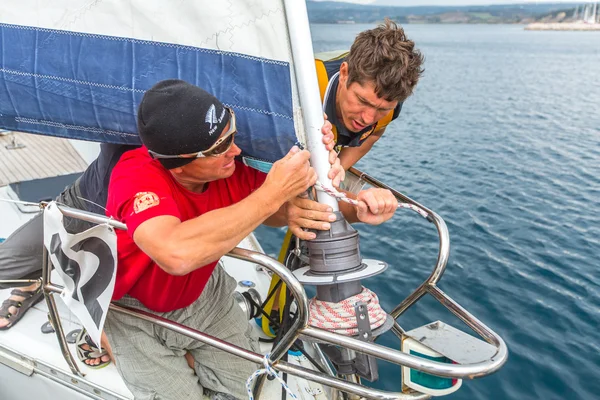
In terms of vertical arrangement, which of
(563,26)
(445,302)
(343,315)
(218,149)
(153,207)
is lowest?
(563,26)

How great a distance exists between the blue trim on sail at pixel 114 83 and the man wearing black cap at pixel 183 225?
0.24 metres

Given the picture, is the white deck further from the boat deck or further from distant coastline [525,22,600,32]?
distant coastline [525,22,600,32]

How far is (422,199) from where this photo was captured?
35.8ft

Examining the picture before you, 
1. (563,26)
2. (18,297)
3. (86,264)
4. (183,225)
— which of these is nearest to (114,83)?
(86,264)

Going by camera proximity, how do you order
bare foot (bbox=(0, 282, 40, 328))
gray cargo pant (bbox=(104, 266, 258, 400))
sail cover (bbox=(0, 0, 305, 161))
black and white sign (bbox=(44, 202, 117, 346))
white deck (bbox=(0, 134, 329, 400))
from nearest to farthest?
black and white sign (bbox=(44, 202, 117, 346)) → sail cover (bbox=(0, 0, 305, 161)) → gray cargo pant (bbox=(104, 266, 258, 400)) → white deck (bbox=(0, 134, 329, 400)) → bare foot (bbox=(0, 282, 40, 328))

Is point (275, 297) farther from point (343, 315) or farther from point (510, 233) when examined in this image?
point (510, 233)

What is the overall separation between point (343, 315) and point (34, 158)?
4932 mm

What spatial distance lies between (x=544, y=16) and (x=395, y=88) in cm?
13850

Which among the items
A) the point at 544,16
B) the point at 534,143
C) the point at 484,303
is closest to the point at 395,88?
the point at 484,303

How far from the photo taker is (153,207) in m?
2.13

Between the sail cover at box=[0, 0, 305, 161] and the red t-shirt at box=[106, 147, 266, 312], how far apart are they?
23 cm

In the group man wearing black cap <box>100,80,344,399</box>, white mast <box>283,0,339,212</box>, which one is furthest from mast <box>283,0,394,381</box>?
man wearing black cap <box>100,80,344,399</box>

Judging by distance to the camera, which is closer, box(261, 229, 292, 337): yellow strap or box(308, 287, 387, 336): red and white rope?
box(308, 287, 387, 336): red and white rope

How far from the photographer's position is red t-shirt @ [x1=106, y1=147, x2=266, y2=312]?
7.14 ft
